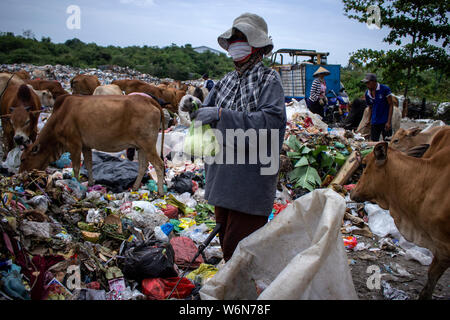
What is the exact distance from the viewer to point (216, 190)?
2.18 m

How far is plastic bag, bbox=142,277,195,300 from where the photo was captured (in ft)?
8.54

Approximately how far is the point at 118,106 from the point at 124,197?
1.49m

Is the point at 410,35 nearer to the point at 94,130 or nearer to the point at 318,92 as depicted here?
the point at 318,92

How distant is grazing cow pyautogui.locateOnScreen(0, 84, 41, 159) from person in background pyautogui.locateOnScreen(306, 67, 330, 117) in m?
6.85

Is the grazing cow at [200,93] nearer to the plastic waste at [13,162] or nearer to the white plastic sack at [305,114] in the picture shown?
the white plastic sack at [305,114]

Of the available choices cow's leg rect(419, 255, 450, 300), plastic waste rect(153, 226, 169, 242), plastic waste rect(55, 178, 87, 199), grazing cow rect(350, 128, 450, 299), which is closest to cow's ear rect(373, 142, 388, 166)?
grazing cow rect(350, 128, 450, 299)

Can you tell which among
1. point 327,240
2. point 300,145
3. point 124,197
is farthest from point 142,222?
point 300,145

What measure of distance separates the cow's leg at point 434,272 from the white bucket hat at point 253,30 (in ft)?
6.92

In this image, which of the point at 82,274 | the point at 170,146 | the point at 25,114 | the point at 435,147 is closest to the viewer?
the point at 82,274

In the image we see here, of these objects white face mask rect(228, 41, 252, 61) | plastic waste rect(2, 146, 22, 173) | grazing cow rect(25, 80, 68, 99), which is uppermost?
grazing cow rect(25, 80, 68, 99)

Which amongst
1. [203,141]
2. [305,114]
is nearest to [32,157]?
[203,141]

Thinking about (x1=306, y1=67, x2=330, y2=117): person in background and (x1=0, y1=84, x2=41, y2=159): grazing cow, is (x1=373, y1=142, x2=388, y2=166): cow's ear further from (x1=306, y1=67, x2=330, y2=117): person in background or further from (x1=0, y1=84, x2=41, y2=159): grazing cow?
(x1=306, y1=67, x2=330, y2=117): person in background

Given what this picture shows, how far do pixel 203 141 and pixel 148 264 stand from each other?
1.25 m
